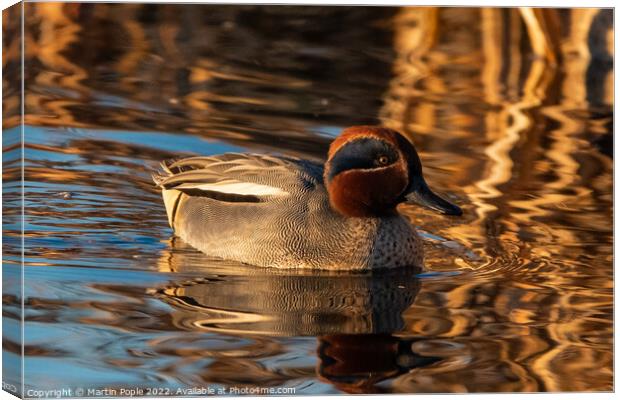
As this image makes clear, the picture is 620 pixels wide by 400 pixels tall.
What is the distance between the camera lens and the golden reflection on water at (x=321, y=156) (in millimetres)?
7234

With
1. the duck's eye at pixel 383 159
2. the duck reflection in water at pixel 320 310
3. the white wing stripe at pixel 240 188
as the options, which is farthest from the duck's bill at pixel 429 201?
the white wing stripe at pixel 240 188

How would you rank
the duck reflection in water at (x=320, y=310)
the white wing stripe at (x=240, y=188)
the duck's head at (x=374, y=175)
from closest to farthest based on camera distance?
the duck reflection in water at (x=320, y=310)
the duck's head at (x=374, y=175)
the white wing stripe at (x=240, y=188)

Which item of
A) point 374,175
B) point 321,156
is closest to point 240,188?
point 374,175

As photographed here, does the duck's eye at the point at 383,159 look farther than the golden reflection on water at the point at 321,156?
Yes

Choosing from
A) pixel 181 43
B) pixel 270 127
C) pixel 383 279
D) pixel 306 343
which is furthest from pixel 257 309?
pixel 270 127

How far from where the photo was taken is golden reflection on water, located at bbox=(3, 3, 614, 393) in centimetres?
723

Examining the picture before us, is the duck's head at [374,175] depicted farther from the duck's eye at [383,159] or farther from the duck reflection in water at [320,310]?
the duck reflection in water at [320,310]

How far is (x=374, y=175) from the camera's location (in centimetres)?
888

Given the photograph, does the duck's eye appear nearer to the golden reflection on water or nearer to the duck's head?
the duck's head

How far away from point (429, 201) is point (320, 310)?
1.26 meters

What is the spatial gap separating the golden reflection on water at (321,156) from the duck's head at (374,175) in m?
0.46

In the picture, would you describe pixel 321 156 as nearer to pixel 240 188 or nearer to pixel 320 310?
pixel 240 188

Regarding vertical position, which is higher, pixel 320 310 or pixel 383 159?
pixel 383 159

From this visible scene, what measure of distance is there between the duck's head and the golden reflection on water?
456mm
